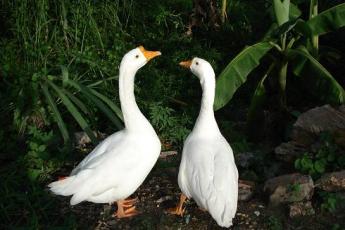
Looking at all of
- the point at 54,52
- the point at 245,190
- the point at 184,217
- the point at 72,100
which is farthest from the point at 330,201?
the point at 54,52

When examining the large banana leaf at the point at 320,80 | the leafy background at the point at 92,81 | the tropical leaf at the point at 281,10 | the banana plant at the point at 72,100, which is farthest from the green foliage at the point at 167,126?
the tropical leaf at the point at 281,10

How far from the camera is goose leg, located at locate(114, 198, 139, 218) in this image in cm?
435

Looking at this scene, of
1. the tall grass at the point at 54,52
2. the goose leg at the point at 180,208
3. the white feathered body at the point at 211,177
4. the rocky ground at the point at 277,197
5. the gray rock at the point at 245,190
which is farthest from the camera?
the tall grass at the point at 54,52

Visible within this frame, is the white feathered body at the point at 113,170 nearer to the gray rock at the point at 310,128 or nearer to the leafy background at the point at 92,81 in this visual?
the leafy background at the point at 92,81

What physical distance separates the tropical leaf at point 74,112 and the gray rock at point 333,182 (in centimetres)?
200

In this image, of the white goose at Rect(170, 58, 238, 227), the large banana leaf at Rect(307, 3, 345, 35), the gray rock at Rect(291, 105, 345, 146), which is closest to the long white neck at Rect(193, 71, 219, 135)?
the white goose at Rect(170, 58, 238, 227)

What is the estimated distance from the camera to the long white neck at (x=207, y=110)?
14.0 feet

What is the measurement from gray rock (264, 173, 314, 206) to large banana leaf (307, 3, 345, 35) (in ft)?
5.21

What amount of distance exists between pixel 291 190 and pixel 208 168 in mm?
803

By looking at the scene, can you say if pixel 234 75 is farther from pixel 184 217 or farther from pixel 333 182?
pixel 184 217

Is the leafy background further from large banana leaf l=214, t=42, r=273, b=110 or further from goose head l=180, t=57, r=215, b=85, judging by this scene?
goose head l=180, t=57, r=215, b=85

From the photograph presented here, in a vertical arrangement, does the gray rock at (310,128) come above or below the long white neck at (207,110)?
below

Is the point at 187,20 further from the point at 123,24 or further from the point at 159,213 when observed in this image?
the point at 159,213

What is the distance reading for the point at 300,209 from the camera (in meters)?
4.20
